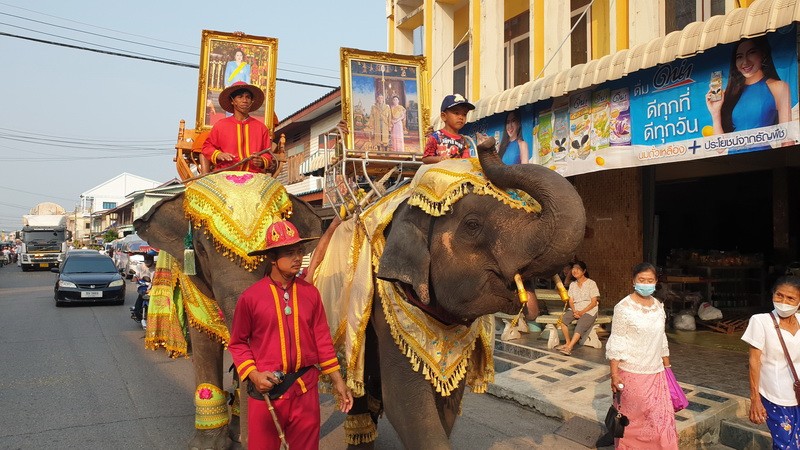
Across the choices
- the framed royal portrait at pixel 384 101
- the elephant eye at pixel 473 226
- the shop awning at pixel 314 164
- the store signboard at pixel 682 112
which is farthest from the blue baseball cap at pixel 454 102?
the shop awning at pixel 314 164

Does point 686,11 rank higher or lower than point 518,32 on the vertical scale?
lower

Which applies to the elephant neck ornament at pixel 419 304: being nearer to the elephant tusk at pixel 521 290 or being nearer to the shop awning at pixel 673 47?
the elephant tusk at pixel 521 290

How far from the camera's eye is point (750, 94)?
5922 mm

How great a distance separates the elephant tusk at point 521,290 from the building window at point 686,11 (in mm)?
6991

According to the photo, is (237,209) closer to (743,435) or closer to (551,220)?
(551,220)

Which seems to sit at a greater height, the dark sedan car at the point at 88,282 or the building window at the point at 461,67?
the building window at the point at 461,67

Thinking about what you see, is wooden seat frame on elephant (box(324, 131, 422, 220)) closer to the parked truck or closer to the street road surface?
the street road surface

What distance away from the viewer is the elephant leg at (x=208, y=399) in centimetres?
426

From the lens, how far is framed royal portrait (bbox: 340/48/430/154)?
15.7ft

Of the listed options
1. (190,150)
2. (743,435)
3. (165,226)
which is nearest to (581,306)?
(743,435)

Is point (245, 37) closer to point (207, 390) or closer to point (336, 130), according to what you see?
point (336, 130)

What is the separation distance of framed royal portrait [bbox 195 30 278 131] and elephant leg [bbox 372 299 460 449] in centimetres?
306

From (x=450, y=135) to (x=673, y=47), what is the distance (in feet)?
12.5

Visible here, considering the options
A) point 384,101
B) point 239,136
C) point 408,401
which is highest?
point 384,101
